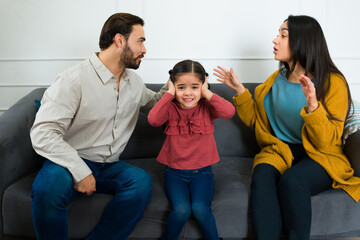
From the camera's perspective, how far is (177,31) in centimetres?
235

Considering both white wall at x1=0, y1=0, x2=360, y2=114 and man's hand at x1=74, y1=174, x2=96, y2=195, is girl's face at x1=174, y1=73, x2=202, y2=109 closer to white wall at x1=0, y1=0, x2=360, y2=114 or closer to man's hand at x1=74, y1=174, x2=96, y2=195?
man's hand at x1=74, y1=174, x2=96, y2=195

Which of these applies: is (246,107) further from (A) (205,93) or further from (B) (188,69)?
(B) (188,69)

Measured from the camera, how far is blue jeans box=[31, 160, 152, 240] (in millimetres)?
1338

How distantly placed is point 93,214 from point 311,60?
1.32 metres

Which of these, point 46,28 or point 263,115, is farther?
point 46,28

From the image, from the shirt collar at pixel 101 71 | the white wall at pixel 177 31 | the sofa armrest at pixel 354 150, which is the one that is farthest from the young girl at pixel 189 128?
the white wall at pixel 177 31

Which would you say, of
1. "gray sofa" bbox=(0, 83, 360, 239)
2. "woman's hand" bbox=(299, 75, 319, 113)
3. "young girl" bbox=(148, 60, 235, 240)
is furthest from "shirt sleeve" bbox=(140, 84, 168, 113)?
"woman's hand" bbox=(299, 75, 319, 113)

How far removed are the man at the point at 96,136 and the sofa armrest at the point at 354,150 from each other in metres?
1.03

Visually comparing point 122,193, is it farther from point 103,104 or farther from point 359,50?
point 359,50

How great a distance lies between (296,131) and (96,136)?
1048mm

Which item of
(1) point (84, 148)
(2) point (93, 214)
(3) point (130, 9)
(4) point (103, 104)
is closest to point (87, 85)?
(4) point (103, 104)

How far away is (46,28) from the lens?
2.36m

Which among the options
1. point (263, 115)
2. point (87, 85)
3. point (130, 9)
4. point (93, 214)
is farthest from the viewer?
point (130, 9)

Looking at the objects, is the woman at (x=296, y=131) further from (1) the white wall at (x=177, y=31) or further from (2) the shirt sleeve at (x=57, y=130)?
(2) the shirt sleeve at (x=57, y=130)
